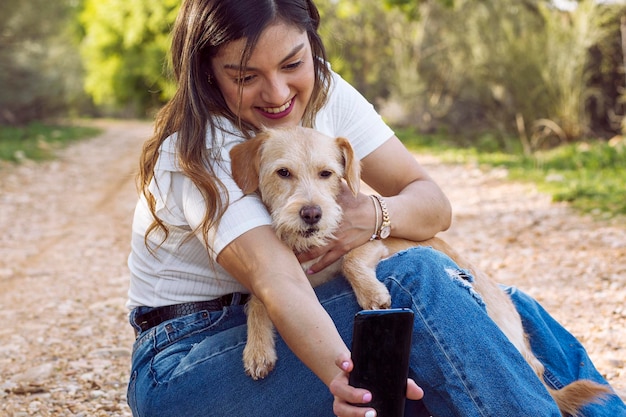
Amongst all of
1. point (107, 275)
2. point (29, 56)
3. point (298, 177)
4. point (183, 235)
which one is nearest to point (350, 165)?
point (298, 177)

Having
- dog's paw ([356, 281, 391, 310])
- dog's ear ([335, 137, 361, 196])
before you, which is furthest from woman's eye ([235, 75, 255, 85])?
dog's paw ([356, 281, 391, 310])

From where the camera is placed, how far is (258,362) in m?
2.41

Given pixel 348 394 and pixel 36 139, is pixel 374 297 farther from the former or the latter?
pixel 36 139

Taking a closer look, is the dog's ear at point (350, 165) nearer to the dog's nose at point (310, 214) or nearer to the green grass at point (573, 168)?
the dog's nose at point (310, 214)

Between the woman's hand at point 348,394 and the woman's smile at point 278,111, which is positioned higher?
the woman's smile at point 278,111

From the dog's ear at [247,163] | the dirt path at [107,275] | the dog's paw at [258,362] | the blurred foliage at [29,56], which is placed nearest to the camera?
the dog's paw at [258,362]

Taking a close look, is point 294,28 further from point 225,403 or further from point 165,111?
point 225,403

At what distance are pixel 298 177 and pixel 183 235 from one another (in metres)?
0.52

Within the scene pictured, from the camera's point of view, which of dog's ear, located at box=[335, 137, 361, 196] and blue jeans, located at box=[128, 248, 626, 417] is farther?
dog's ear, located at box=[335, 137, 361, 196]

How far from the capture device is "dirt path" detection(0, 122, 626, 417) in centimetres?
358

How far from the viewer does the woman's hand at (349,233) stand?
2646 millimetres

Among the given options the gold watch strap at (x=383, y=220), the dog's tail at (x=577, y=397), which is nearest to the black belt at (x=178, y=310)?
the gold watch strap at (x=383, y=220)

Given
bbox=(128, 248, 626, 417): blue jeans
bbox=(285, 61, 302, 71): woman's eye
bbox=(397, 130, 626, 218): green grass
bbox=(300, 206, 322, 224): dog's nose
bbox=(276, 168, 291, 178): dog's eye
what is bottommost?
bbox=(397, 130, 626, 218): green grass

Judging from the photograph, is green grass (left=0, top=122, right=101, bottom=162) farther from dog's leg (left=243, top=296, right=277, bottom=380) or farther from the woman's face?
dog's leg (left=243, top=296, right=277, bottom=380)
